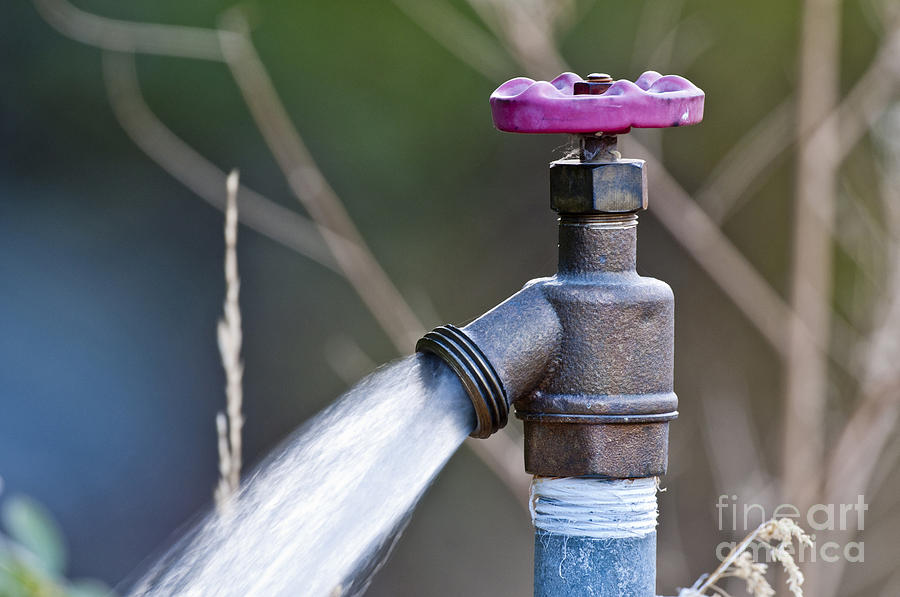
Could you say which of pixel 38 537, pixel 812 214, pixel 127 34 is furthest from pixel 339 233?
pixel 38 537

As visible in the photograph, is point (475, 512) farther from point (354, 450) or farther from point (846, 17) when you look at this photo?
point (354, 450)

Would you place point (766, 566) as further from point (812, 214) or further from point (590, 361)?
point (812, 214)

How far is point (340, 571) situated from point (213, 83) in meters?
2.29

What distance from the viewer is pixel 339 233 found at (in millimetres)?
2646

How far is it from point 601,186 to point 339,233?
68.5 inches

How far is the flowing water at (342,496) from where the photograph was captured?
0.89m

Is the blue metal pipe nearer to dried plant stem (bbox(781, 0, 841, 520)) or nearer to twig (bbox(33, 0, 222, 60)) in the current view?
dried plant stem (bbox(781, 0, 841, 520))

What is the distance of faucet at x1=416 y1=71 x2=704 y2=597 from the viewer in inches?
36.6

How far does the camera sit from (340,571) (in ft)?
2.92

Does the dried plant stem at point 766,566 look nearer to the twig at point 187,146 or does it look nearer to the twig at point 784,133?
the twig at point 784,133

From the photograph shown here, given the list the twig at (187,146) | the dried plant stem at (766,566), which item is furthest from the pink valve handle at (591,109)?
the twig at (187,146)

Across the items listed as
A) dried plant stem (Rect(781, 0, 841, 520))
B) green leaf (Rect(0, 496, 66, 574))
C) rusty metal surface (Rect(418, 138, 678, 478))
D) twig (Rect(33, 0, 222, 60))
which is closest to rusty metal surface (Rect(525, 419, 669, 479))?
rusty metal surface (Rect(418, 138, 678, 478))

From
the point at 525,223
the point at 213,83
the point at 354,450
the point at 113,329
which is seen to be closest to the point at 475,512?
the point at 525,223

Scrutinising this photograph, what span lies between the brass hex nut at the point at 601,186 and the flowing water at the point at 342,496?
18 centimetres
